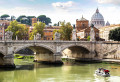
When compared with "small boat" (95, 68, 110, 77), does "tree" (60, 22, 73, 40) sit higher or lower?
higher

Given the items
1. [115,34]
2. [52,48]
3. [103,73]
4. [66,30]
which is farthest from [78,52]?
[103,73]

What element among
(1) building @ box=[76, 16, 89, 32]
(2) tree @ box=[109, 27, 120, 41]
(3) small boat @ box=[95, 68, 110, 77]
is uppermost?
(1) building @ box=[76, 16, 89, 32]

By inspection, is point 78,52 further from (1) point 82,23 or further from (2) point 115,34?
(1) point 82,23

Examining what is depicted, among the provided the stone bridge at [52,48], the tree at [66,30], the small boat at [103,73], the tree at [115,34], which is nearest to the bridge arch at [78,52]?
the stone bridge at [52,48]

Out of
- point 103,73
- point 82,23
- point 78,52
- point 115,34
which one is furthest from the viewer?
point 82,23

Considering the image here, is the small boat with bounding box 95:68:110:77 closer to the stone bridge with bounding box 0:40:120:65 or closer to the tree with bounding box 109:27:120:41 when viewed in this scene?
the stone bridge with bounding box 0:40:120:65

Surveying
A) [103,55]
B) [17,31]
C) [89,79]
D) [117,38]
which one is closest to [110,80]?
[89,79]

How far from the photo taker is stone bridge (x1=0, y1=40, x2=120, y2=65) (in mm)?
34438

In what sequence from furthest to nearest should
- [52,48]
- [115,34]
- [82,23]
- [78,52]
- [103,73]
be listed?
[82,23] → [115,34] → [78,52] → [52,48] → [103,73]

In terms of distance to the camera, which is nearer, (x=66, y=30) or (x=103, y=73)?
(x=103, y=73)

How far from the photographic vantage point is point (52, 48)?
39.1m

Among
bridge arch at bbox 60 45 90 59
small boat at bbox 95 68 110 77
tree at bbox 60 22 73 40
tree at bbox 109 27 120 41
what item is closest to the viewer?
small boat at bbox 95 68 110 77

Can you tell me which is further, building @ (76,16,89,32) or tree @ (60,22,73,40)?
building @ (76,16,89,32)

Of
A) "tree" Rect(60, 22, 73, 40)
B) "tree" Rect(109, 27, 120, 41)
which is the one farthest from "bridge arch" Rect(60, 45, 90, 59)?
"tree" Rect(109, 27, 120, 41)
